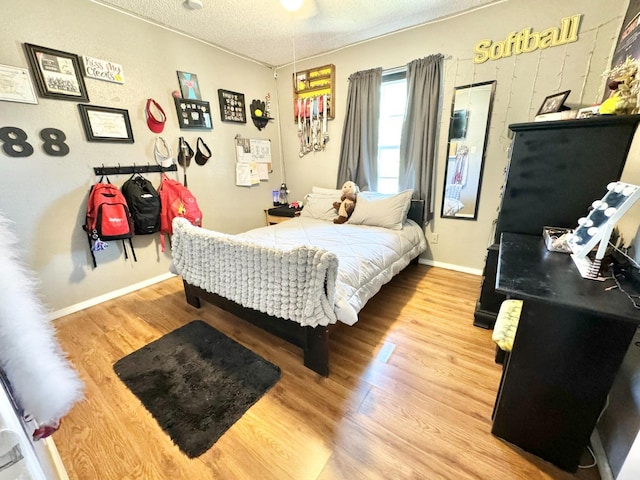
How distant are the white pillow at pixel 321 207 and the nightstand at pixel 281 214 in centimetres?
17

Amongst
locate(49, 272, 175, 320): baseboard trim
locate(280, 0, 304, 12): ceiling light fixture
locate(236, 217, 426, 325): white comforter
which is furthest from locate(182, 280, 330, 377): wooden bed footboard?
locate(280, 0, 304, 12): ceiling light fixture

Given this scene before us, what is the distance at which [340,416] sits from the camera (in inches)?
52.0

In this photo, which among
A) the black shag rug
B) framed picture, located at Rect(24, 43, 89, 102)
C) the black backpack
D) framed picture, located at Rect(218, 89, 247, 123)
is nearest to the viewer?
the black shag rug

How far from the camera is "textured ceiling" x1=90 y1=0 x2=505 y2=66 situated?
2191 millimetres

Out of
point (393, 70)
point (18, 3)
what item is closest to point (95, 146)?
point (18, 3)

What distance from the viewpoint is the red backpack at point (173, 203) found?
8.55 feet

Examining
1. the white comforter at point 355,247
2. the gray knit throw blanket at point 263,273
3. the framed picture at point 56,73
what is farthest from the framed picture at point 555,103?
the framed picture at point 56,73

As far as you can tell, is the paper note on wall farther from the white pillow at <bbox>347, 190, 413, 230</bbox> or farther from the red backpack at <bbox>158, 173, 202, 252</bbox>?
the white pillow at <bbox>347, 190, 413, 230</bbox>

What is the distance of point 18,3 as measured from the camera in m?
1.78

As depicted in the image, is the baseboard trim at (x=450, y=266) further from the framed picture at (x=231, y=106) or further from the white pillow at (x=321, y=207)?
the framed picture at (x=231, y=106)

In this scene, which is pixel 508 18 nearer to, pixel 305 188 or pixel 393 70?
pixel 393 70

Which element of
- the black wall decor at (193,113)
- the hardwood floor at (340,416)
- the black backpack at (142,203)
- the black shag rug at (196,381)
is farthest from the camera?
the black wall decor at (193,113)

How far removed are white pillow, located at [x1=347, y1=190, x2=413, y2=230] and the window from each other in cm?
48

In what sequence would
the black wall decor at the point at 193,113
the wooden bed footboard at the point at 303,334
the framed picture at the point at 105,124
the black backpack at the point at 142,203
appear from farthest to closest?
the black wall decor at the point at 193,113 < the black backpack at the point at 142,203 < the framed picture at the point at 105,124 < the wooden bed footboard at the point at 303,334
